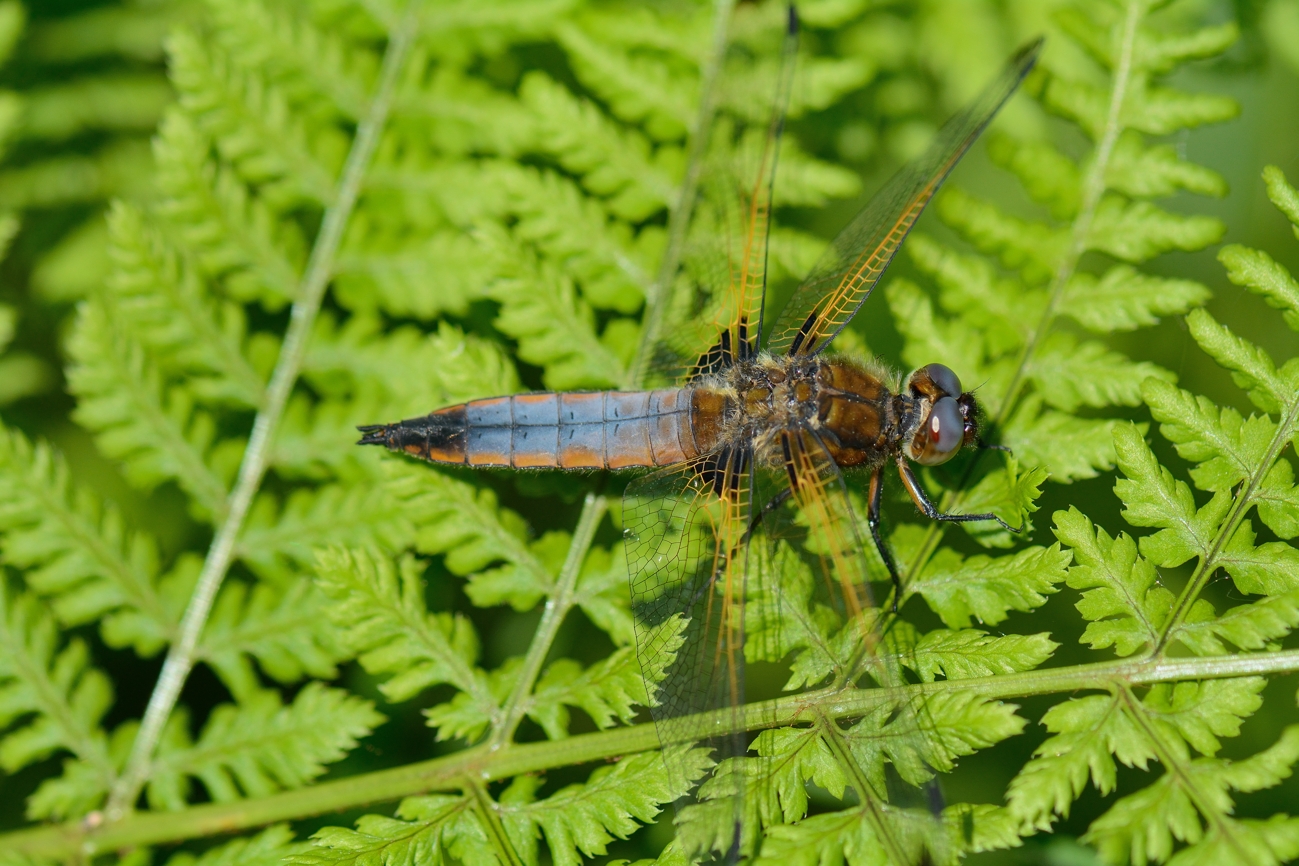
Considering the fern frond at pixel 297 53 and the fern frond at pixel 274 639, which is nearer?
the fern frond at pixel 274 639

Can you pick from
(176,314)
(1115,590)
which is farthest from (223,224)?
(1115,590)

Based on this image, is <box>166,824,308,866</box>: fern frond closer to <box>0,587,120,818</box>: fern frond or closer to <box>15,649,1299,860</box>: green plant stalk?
<box>15,649,1299,860</box>: green plant stalk

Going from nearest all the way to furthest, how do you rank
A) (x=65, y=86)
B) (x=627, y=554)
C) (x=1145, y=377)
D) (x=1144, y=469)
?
1. (x=1144, y=469)
2. (x=1145, y=377)
3. (x=627, y=554)
4. (x=65, y=86)

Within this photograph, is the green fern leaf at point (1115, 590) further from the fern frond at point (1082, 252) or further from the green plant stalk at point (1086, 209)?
the green plant stalk at point (1086, 209)

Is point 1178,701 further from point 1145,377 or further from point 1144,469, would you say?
point 1145,377

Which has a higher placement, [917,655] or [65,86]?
[65,86]

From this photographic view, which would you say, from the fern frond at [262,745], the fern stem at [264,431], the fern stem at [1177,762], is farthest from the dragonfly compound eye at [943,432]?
the fern stem at [264,431]

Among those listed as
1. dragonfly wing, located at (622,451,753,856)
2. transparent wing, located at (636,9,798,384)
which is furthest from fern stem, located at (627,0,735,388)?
dragonfly wing, located at (622,451,753,856)

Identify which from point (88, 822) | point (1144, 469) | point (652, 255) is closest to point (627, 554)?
point (652, 255)
